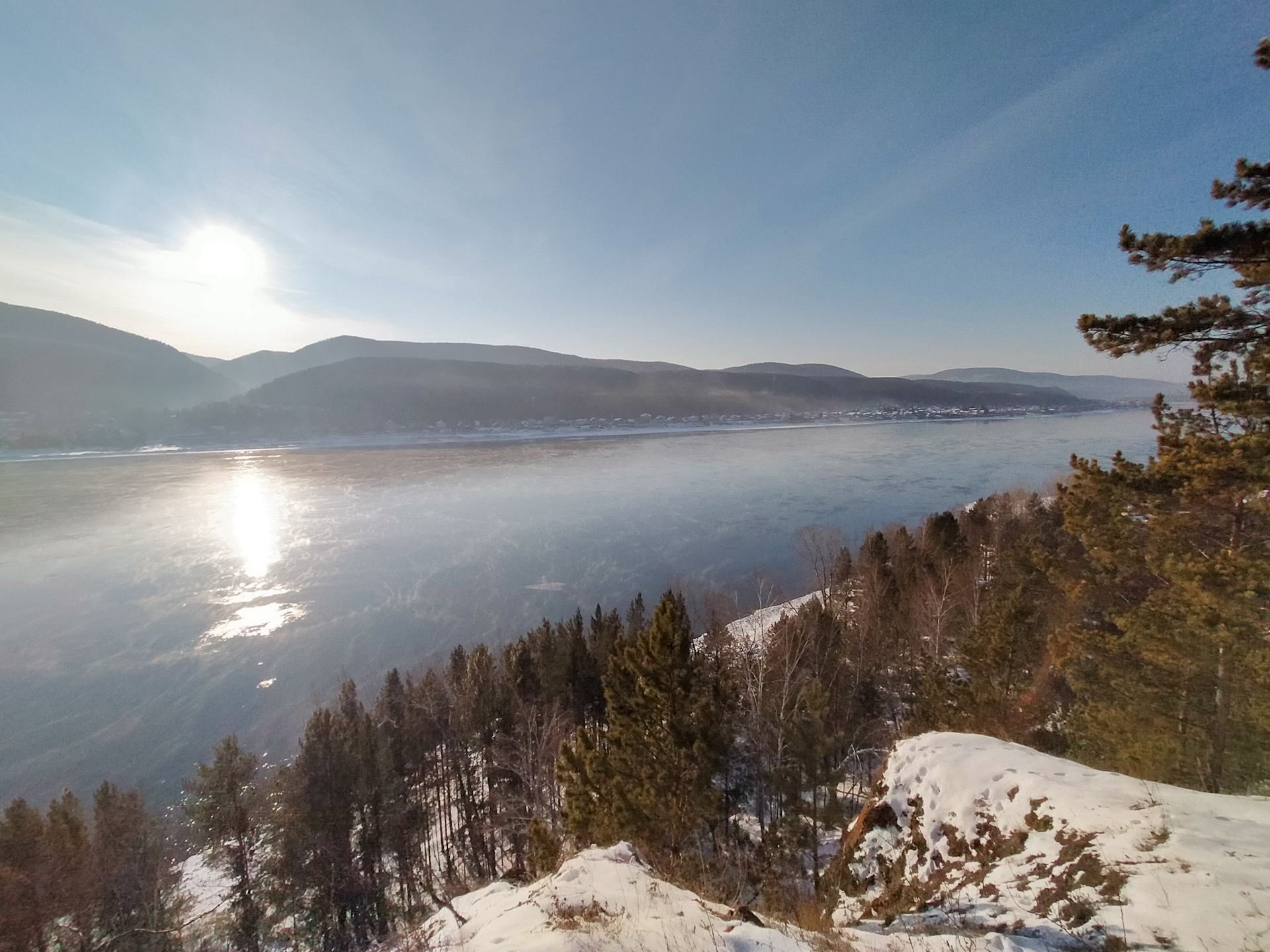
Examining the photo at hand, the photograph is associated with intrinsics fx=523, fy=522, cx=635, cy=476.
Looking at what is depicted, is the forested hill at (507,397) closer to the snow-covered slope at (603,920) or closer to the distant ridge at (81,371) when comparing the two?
the distant ridge at (81,371)

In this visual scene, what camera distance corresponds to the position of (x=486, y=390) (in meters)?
168

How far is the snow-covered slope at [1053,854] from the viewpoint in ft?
13.8

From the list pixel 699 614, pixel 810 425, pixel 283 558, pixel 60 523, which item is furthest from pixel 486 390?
pixel 699 614

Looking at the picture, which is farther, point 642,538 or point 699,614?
point 642,538

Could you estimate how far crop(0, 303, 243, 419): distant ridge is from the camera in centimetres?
13450

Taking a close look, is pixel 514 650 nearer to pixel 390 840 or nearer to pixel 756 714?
pixel 390 840

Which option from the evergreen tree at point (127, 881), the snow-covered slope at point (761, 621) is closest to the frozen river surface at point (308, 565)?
the evergreen tree at point (127, 881)

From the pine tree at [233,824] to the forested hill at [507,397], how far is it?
5118 inches

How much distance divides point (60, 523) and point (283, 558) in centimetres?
2681

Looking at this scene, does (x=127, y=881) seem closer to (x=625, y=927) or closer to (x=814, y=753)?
(x=625, y=927)

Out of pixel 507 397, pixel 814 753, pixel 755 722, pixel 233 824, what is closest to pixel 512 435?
pixel 507 397

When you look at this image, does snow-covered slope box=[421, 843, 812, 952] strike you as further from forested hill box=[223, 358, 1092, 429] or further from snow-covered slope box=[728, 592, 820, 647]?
forested hill box=[223, 358, 1092, 429]

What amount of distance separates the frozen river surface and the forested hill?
71301mm

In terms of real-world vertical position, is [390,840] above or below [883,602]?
→ below
